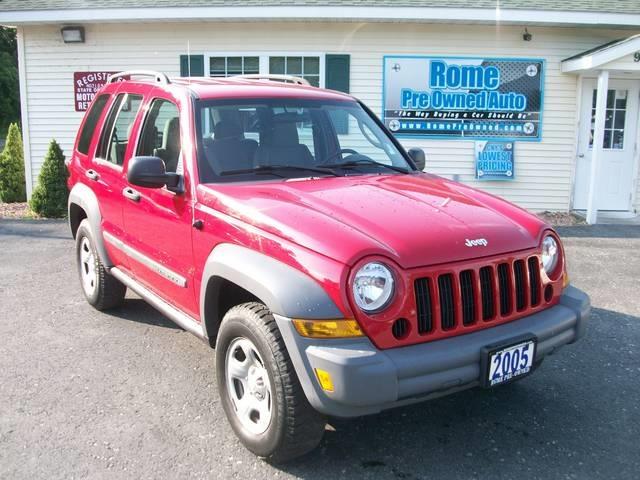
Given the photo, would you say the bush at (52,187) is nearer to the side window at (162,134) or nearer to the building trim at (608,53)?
the side window at (162,134)

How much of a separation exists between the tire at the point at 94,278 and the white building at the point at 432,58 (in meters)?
5.89

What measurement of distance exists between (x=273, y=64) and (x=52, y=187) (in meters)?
4.29

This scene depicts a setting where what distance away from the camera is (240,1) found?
10141 mm

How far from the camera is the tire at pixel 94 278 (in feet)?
16.7

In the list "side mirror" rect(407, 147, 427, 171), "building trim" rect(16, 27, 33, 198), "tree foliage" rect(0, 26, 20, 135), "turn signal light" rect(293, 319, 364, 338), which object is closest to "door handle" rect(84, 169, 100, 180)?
"side mirror" rect(407, 147, 427, 171)

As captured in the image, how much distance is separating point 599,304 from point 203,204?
13.4 feet

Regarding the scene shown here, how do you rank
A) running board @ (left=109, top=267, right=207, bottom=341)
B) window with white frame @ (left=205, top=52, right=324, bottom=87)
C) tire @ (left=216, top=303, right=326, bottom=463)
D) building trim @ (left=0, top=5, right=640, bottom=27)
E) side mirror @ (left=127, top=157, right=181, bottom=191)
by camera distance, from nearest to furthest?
tire @ (left=216, top=303, right=326, bottom=463) < side mirror @ (left=127, top=157, right=181, bottom=191) < running board @ (left=109, top=267, right=207, bottom=341) < building trim @ (left=0, top=5, right=640, bottom=27) < window with white frame @ (left=205, top=52, right=324, bottom=87)

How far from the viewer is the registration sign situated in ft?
9.14

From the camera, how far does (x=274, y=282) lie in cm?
275

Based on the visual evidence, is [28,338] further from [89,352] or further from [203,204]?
[203,204]

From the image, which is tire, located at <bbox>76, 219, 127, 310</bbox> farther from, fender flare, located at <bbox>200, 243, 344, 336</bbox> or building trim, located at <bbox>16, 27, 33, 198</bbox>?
building trim, located at <bbox>16, 27, 33, 198</bbox>

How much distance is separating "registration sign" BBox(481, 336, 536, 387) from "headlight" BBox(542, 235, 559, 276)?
0.50 m

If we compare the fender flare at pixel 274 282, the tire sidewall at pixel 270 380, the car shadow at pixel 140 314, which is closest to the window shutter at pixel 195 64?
the car shadow at pixel 140 314

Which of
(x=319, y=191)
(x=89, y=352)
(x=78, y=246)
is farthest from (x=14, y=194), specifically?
(x=319, y=191)
